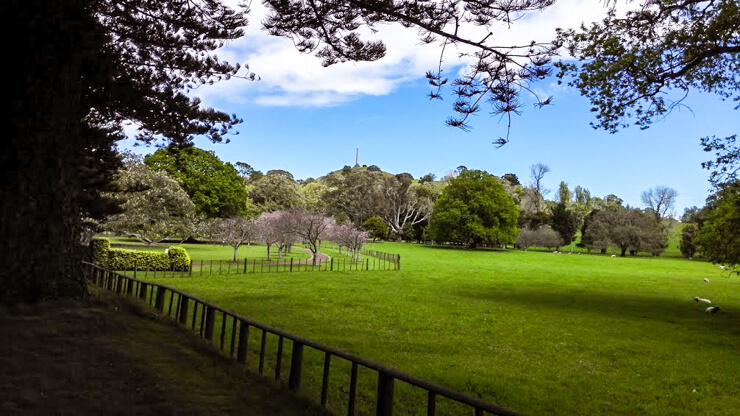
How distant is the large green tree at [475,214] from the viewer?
54656 millimetres

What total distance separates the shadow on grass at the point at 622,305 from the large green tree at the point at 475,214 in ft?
112

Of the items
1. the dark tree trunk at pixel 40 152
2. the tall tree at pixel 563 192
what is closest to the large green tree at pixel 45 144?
the dark tree trunk at pixel 40 152

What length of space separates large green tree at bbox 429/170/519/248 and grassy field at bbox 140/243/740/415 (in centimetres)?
3247

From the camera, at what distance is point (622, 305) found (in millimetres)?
17000

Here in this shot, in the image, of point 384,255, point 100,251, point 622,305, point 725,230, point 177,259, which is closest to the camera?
point 725,230

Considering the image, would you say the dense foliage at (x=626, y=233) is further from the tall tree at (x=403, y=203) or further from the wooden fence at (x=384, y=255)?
the wooden fence at (x=384, y=255)

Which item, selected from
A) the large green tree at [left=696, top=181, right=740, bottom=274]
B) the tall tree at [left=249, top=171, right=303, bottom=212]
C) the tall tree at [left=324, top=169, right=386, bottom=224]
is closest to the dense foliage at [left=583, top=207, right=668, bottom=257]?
Result: the tall tree at [left=324, top=169, right=386, bottom=224]

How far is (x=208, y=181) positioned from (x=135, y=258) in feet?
77.6

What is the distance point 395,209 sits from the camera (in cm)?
7175

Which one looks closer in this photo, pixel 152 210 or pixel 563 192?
pixel 152 210

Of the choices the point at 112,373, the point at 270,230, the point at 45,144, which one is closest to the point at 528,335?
the point at 112,373

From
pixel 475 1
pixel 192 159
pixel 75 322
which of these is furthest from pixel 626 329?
pixel 192 159

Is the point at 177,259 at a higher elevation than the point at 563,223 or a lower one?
lower

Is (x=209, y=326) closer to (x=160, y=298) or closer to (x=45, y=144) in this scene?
(x=160, y=298)
